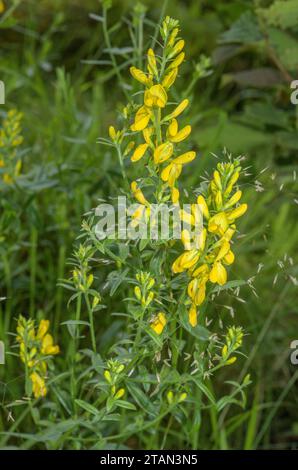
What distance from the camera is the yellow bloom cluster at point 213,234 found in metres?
1.16

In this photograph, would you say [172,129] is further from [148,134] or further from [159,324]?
[159,324]

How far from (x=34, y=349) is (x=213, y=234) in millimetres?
407

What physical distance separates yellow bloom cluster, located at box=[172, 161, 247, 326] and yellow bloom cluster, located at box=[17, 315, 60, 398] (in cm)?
33

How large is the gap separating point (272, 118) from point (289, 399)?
0.75 metres

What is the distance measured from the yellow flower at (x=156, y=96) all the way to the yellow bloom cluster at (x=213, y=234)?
125 mm

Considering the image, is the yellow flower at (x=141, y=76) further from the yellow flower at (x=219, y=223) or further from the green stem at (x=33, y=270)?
the green stem at (x=33, y=270)

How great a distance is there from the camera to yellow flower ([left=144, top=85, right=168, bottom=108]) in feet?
3.89

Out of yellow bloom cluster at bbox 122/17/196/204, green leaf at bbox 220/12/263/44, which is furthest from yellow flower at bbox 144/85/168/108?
green leaf at bbox 220/12/263/44

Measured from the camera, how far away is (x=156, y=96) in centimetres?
120

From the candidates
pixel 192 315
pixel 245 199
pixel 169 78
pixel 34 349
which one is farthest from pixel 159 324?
pixel 245 199

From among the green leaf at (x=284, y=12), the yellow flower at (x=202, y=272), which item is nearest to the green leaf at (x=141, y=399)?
the yellow flower at (x=202, y=272)

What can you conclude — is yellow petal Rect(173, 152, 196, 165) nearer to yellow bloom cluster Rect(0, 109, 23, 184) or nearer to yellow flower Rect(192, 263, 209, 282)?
yellow flower Rect(192, 263, 209, 282)

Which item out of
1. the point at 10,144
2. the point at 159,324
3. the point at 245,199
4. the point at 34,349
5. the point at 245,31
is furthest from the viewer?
the point at 245,199
